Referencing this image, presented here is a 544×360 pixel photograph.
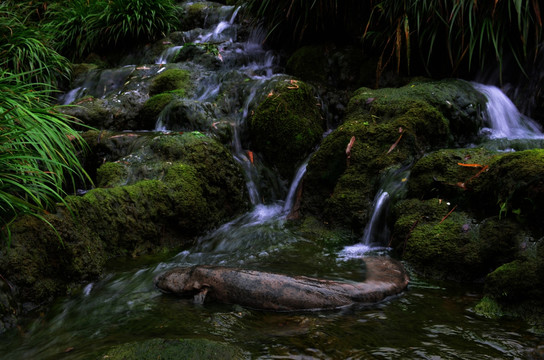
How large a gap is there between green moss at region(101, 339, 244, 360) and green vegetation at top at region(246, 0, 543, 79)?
Result: 4.44m

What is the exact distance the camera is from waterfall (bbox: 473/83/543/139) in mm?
4641

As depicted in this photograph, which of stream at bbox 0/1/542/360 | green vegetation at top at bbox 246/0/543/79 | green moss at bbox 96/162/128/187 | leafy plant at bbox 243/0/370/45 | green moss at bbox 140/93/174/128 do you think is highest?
leafy plant at bbox 243/0/370/45

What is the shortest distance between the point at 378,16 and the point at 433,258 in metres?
4.12

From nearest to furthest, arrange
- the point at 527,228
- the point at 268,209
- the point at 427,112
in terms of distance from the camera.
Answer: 1. the point at 527,228
2. the point at 427,112
3. the point at 268,209

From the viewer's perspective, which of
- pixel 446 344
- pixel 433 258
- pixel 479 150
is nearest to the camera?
pixel 446 344

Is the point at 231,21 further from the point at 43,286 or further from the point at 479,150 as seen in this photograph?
the point at 43,286

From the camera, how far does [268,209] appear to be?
481 cm

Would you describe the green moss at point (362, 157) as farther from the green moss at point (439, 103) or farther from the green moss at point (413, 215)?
the green moss at point (413, 215)

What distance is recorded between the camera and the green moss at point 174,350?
1705 mm

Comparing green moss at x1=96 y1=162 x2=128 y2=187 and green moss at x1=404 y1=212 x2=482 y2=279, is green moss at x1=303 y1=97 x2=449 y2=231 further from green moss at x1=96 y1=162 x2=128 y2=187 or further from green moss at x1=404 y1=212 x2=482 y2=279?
green moss at x1=96 y1=162 x2=128 y2=187

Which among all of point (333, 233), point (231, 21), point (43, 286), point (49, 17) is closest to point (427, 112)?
point (333, 233)

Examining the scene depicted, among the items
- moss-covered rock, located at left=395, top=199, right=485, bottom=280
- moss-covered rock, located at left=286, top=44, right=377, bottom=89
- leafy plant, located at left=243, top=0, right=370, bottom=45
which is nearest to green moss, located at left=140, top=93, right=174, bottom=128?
moss-covered rock, located at left=286, top=44, right=377, bottom=89

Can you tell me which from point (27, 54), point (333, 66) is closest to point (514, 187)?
Answer: point (333, 66)

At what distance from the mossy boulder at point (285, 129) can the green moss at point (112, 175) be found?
6.29ft
